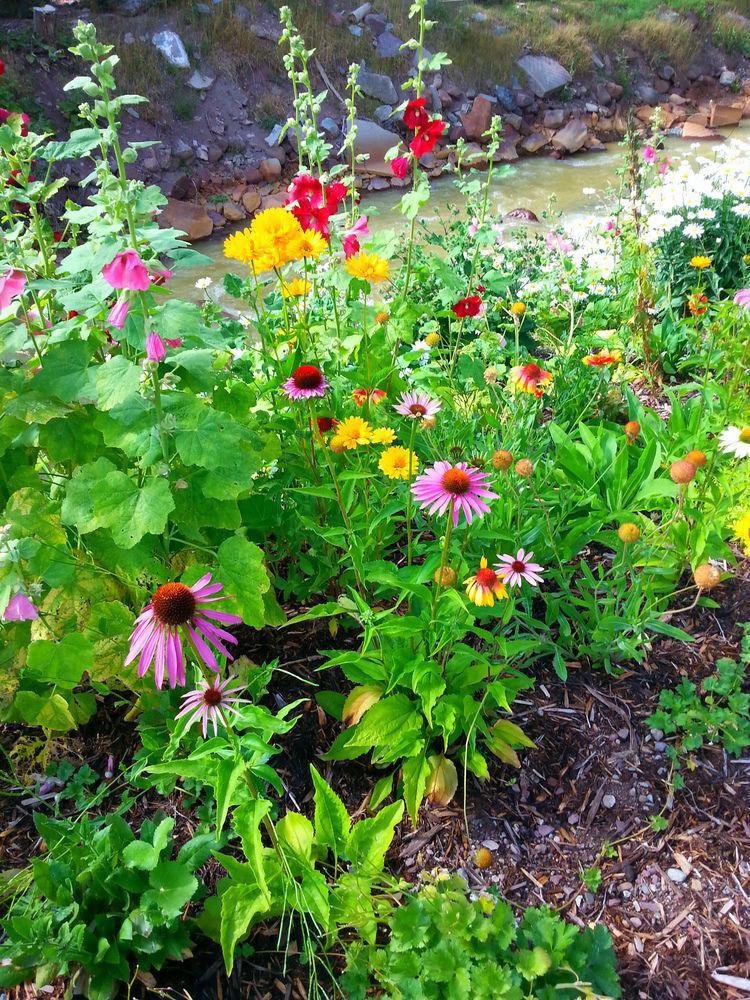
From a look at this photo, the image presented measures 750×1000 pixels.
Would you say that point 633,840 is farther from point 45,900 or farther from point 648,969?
point 45,900

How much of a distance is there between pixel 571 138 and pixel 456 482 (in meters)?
9.59

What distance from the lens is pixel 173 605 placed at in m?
1.07

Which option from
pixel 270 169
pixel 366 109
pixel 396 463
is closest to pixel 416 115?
pixel 396 463

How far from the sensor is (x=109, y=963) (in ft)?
4.06

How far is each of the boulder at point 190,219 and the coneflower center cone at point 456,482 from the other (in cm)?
623

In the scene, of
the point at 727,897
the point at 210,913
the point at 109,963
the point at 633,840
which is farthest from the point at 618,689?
the point at 109,963

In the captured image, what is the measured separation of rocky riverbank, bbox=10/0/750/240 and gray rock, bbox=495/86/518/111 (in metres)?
0.02

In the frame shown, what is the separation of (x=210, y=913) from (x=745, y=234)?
3854mm

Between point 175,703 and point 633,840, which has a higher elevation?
point 175,703

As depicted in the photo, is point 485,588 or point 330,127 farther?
point 330,127

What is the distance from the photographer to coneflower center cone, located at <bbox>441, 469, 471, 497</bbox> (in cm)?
132

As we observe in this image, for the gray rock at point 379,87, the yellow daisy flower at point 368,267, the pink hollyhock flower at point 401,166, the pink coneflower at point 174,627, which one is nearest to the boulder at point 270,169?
the gray rock at point 379,87

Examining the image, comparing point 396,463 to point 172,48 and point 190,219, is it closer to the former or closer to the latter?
point 190,219

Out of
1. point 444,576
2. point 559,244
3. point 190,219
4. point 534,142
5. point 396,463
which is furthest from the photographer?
point 534,142
